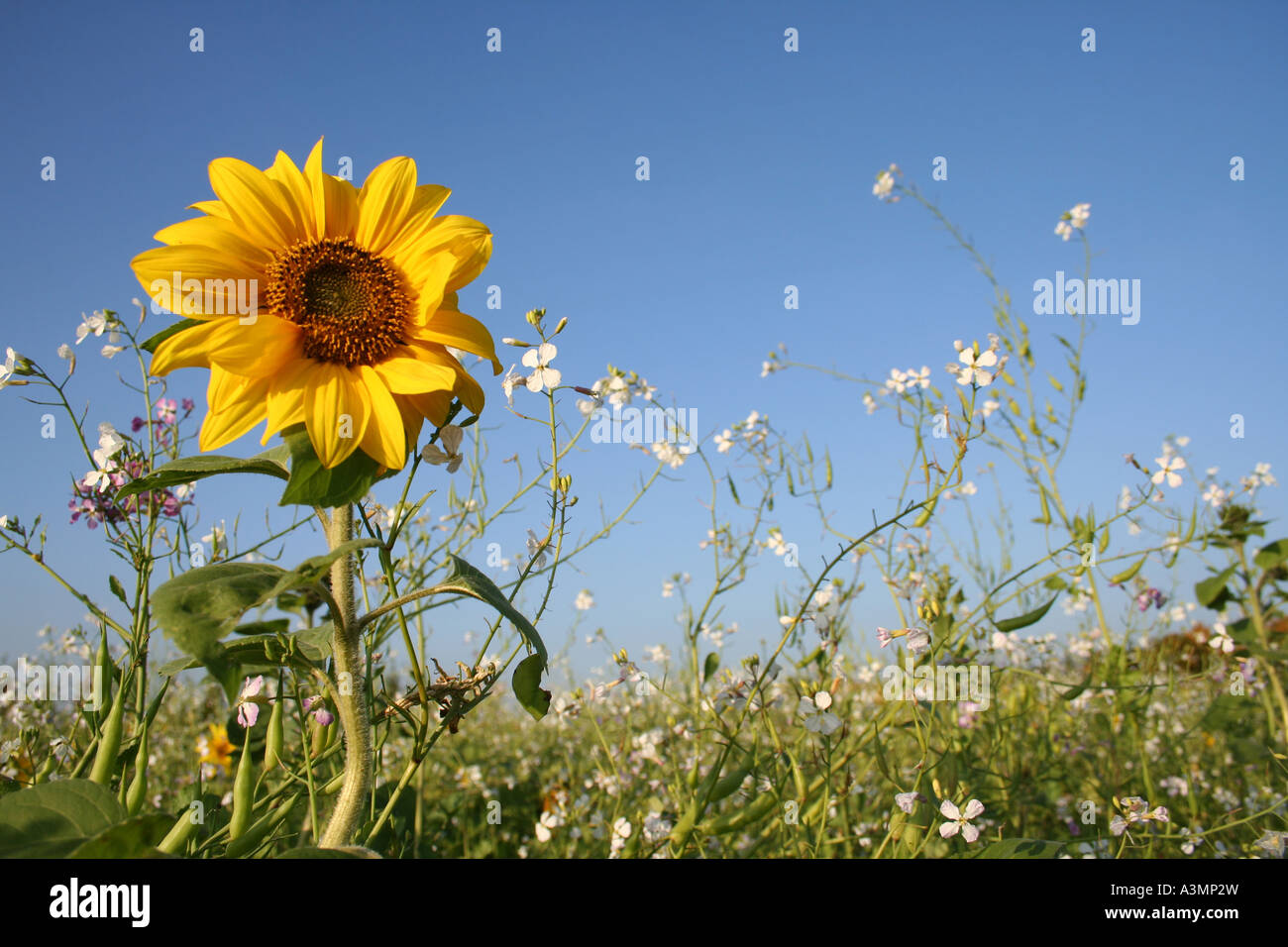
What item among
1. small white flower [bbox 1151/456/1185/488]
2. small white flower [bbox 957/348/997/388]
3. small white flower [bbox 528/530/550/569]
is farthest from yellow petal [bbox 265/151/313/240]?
small white flower [bbox 1151/456/1185/488]

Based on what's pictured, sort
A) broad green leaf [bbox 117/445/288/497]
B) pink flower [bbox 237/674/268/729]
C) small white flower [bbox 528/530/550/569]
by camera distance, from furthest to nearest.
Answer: small white flower [bbox 528/530/550/569]
pink flower [bbox 237/674/268/729]
broad green leaf [bbox 117/445/288/497]

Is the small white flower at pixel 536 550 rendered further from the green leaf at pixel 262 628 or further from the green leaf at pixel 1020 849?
the green leaf at pixel 1020 849

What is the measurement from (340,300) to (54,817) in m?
0.60

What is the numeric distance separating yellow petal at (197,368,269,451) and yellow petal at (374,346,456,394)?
133mm

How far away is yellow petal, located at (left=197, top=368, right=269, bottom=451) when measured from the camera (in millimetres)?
833

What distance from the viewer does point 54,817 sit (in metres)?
0.66

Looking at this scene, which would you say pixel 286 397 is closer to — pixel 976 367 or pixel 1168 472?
pixel 976 367

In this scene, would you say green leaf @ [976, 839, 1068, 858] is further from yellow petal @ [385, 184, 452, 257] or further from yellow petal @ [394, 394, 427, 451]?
yellow petal @ [385, 184, 452, 257]

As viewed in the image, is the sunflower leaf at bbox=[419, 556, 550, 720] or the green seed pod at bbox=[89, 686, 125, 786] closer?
the sunflower leaf at bbox=[419, 556, 550, 720]
